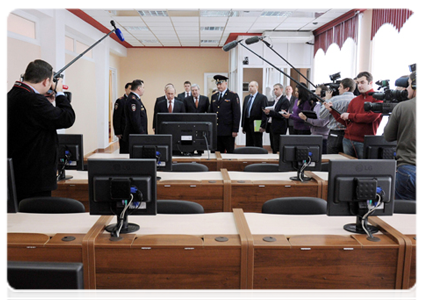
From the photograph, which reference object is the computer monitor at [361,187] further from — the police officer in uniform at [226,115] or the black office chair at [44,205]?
the police officer in uniform at [226,115]

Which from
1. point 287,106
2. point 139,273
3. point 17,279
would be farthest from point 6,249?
point 287,106

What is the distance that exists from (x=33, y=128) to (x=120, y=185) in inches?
43.4

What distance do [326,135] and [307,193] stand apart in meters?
2.42

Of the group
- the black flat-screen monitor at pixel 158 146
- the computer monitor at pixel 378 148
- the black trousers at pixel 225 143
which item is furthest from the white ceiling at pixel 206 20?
the black flat-screen monitor at pixel 158 146

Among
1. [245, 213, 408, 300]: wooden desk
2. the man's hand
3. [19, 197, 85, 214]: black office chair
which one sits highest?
the man's hand

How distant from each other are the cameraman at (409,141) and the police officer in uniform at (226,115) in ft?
11.4

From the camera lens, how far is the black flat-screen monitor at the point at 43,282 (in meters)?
0.67

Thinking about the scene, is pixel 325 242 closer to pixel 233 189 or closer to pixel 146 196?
pixel 146 196

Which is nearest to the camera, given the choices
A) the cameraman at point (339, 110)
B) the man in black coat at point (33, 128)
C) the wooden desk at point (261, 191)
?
the man in black coat at point (33, 128)

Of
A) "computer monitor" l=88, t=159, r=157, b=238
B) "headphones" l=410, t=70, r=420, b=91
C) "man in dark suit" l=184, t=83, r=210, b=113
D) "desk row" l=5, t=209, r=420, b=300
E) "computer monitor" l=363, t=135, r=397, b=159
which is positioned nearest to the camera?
"desk row" l=5, t=209, r=420, b=300

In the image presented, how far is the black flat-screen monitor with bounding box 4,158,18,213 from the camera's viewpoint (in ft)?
6.01

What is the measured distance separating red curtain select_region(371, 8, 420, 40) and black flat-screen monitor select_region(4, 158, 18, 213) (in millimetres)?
5117

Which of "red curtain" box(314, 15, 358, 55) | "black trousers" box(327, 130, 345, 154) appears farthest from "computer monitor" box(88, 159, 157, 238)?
"red curtain" box(314, 15, 358, 55)

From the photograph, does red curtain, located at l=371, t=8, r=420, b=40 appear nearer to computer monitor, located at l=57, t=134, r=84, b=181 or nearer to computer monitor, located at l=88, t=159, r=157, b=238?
computer monitor, located at l=57, t=134, r=84, b=181
